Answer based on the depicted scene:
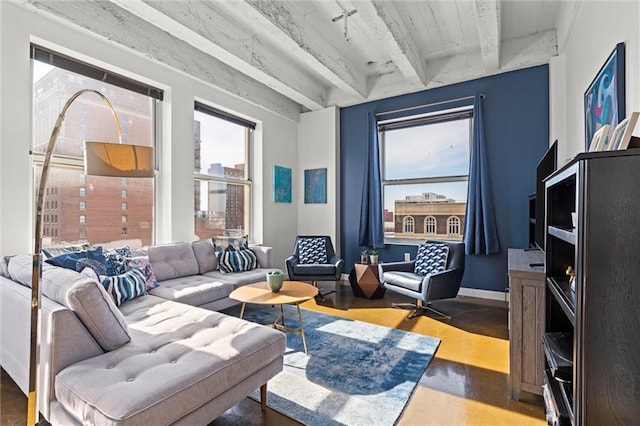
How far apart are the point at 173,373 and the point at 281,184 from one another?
12.9 ft

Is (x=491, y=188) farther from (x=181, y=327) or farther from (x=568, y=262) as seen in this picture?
(x=181, y=327)

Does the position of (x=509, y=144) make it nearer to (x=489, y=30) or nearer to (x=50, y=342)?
(x=489, y=30)

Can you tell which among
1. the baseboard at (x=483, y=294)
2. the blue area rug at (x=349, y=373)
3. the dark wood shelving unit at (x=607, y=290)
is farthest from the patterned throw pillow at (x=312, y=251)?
the dark wood shelving unit at (x=607, y=290)

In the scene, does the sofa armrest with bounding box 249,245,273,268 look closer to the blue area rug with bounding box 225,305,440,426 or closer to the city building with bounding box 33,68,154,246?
the blue area rug with bounding box 225,305,440,426

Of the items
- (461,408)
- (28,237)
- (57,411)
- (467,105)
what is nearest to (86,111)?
(28,237)

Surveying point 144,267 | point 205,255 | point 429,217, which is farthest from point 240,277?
point 429,217

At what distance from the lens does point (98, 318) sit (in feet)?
4.98

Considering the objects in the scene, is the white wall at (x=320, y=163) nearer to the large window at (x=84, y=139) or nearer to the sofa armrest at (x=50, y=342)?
the large window at (x=84, y=139)

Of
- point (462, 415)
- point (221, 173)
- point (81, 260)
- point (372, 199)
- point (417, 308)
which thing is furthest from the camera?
point (372, 199)

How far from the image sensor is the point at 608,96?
187cm

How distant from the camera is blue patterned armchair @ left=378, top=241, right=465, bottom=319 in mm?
3219

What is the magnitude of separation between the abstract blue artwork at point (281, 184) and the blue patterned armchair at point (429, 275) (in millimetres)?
2018

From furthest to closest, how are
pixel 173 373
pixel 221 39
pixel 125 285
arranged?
pixel 221 39, pixel 125 285, pixel 173 373

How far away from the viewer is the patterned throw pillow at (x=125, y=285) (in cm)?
232
